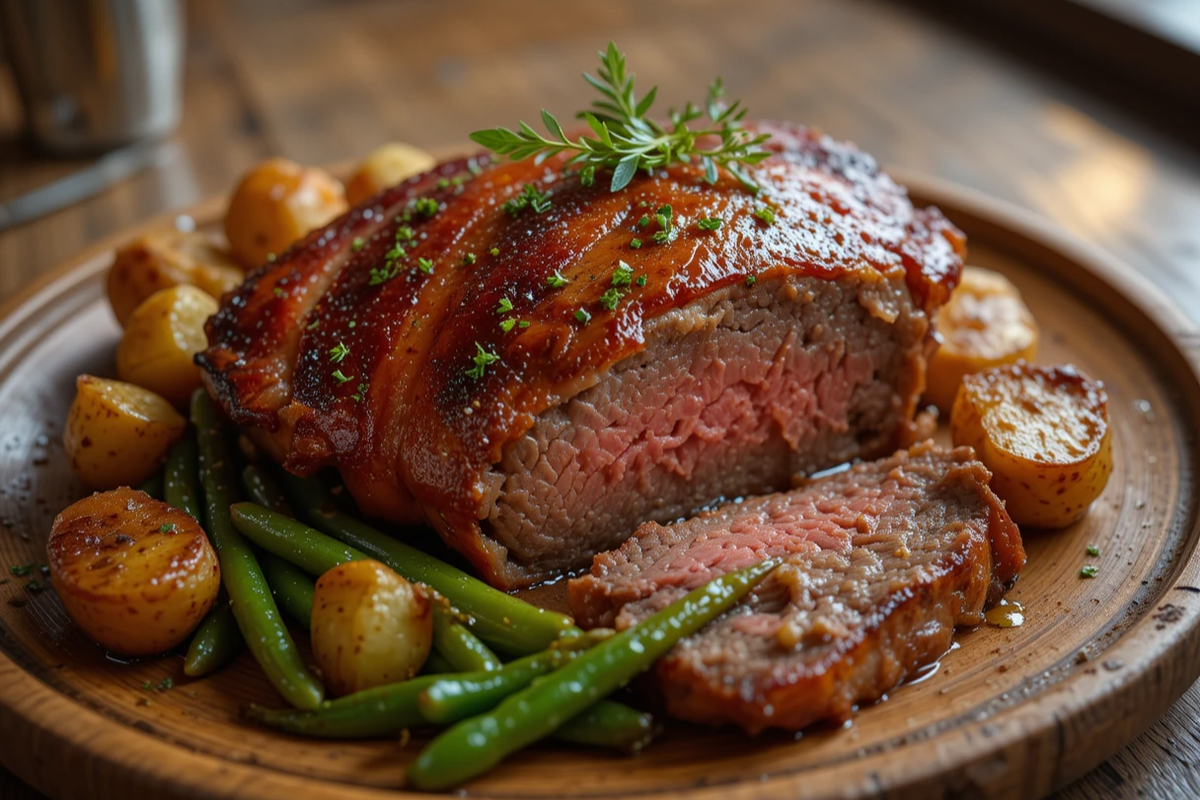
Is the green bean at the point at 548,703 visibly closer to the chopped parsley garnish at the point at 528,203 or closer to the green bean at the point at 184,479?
the green bean at the point at 184,479

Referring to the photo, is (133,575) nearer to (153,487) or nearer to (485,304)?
(153,487)

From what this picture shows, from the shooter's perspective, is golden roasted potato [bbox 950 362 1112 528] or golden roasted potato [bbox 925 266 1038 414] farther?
golden roasted potato [bbox 925 266 1038 414]

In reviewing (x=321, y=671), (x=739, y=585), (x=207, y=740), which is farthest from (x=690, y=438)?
(x=207, y=740)

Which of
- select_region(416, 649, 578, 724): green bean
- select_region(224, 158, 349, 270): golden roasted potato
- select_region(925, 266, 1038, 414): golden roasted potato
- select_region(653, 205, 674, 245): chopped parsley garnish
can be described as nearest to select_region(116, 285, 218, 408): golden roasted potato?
select_region(224, 158, 349, 270): golden roasted potato

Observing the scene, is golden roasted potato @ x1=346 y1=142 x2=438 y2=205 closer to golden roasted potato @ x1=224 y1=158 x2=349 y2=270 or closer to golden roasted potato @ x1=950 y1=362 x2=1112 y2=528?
golden roasted potato @ x1=224 y1=158 x2=349 y2=270

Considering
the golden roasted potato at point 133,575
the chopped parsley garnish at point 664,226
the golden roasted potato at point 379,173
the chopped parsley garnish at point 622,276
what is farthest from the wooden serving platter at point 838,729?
the golden roasted potato at point 379,173

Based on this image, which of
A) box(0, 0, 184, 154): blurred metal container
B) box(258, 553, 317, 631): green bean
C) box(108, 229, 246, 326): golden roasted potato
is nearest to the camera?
box(258, 553, 317, 631): green bean

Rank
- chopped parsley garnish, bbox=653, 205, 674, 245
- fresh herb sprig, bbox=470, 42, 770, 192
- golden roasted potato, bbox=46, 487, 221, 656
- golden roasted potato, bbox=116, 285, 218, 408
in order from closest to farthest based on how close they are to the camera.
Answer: golden roasted potato, bbox=46, 487, 221, 656, chopped parsley garnish, bbox=653, 205, 674, 245, fresh herb sprig, bbox=470, 42, 770, 192, golden roasted potato, bbox=116, 285, 218, 408
